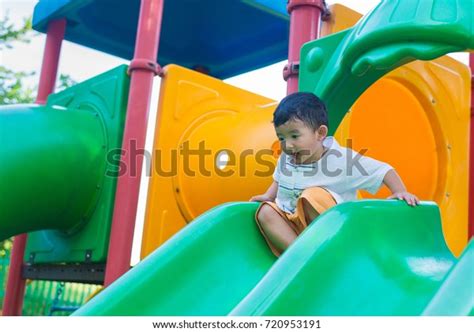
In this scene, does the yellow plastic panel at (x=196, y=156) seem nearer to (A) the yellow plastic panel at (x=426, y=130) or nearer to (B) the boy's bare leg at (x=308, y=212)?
(A) the yellow plastic panel at (x=426, y=130)

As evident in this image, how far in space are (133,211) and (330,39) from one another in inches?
50.1

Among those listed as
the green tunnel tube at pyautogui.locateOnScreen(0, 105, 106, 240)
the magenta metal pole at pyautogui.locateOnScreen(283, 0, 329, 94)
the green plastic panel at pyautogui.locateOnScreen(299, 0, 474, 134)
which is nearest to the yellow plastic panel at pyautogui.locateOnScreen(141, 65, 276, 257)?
the green tunnel tube at pyautogui.locateOnScreen(0, 105, 106, 240)

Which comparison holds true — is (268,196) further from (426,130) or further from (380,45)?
(426,130)

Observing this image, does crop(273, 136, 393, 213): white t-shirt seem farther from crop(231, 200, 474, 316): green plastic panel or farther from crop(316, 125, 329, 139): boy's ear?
crop(231, 200, 474, 316): green plastic panel

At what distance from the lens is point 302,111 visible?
166 centimetres

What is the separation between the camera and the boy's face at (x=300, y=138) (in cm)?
166

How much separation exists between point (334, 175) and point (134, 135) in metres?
1.41

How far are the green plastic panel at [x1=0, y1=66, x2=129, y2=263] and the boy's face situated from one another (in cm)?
157

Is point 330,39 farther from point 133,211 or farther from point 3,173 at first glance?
point 3,173

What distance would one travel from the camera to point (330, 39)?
7.04 ft

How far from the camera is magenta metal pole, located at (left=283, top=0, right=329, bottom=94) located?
2.46 metres

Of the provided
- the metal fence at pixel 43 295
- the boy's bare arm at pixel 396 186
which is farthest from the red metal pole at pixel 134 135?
the metal fence at pixel 43 295

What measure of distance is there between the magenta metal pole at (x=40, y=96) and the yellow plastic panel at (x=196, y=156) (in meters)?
1.27

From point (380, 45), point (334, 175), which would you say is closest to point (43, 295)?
point (334, 175)
